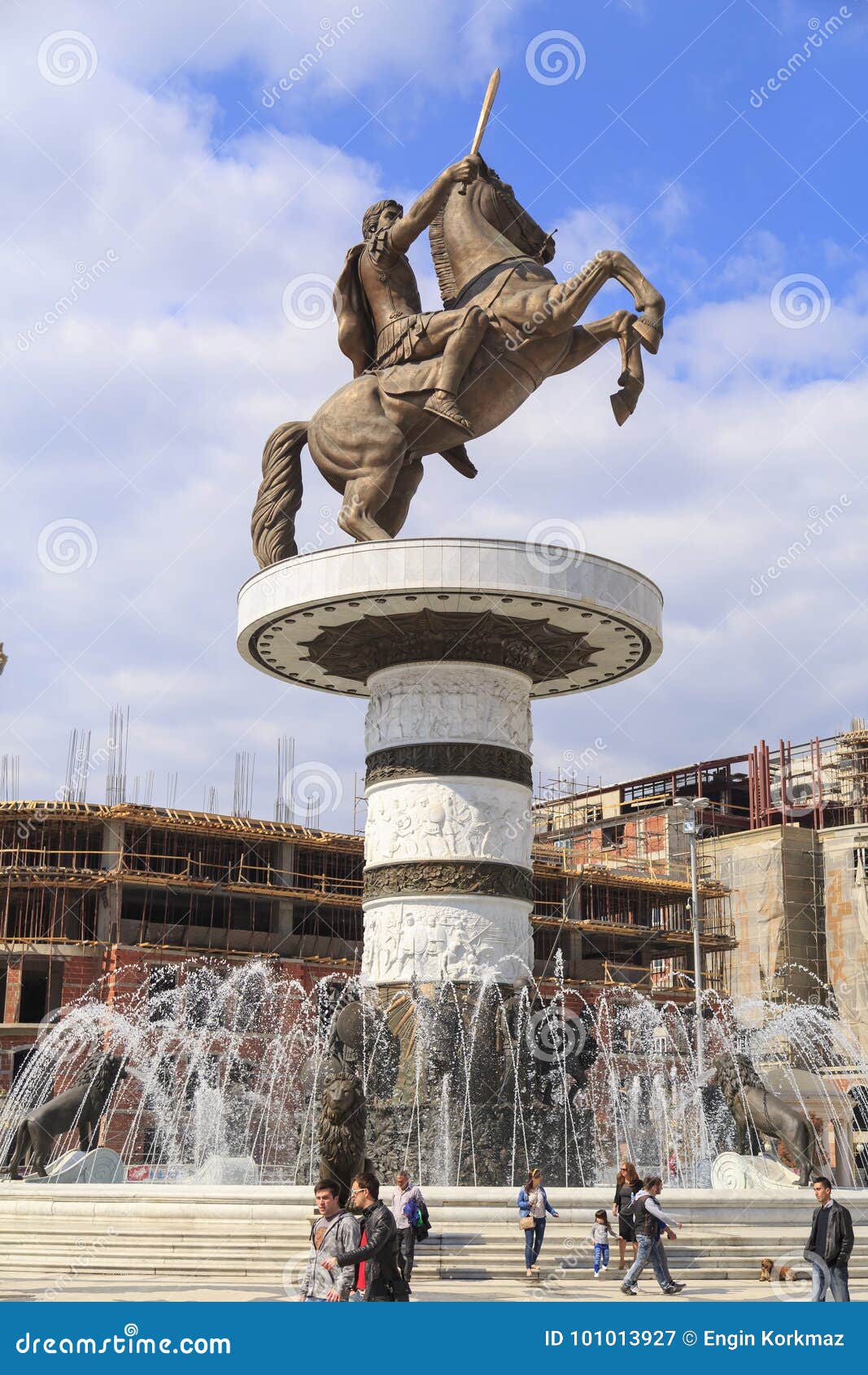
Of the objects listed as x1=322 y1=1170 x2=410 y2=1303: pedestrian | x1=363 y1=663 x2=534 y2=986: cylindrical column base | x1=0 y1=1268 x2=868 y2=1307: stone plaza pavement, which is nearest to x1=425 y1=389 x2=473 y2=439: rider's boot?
x1=363 y1=663 x2=534 y2=986: cylindrical column base

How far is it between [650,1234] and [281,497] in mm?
9477

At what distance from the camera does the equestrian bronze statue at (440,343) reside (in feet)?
50.1

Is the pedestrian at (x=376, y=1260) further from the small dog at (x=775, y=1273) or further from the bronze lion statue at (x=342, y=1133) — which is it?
the small dog at (x=775, y=1273)

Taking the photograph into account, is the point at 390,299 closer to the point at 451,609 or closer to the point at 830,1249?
the point at 451,609

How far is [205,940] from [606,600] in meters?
22.0

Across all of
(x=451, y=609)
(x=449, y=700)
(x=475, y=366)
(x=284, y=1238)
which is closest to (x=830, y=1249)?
(x=284, y=1238)

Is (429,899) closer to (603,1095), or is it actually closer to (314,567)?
(314,567)

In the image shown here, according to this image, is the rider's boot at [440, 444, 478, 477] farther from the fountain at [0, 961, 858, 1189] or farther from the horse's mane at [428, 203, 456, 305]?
the fountain at [0, 961, 858, 1189]

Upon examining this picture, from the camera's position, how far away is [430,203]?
15.6 meters

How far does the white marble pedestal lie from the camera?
14367mm

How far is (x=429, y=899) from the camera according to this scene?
14508mm

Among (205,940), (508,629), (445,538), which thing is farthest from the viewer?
(205,940)

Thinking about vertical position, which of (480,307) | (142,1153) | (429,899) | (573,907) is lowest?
(142,1153)
